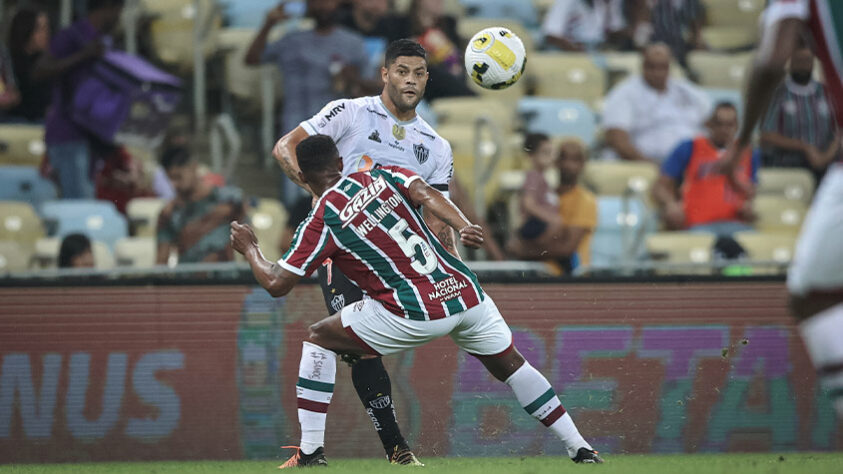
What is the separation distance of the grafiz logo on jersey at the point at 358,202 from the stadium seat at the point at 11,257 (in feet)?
16.2

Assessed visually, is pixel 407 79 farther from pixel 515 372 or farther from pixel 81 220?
pixel 81 220

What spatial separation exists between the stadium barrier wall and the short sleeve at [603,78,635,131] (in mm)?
3225

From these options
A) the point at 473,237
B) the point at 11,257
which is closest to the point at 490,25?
the point at 11,257

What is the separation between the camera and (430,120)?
1211 centimetres

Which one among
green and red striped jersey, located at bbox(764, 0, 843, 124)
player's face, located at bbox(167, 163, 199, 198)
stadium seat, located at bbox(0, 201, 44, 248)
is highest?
green and red striped jersey, located at bbox(764, 0, 843, 124)

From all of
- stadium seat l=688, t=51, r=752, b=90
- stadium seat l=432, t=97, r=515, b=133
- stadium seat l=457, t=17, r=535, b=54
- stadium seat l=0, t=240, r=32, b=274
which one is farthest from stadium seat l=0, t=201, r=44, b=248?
stadium seat l=688, t=51, r=752, b=90

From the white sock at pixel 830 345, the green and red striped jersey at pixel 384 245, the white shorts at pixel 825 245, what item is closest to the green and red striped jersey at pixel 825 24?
the white shorts at pixel 825 245

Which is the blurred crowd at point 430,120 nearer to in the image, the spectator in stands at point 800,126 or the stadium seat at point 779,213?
the spectator in stands at point 800,126

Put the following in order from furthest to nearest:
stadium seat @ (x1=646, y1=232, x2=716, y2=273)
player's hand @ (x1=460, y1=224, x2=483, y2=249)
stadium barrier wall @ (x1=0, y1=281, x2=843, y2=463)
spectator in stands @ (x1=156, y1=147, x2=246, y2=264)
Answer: stadium seat @ (x1=646, y1=232, x2=716, y2=273), spectator in stands @ (x1=156, y1=147, x2=246, y2=264), stadium barrier wall @ (x1=0, y1=281, x2=843, y2=463), player's hand @ (x1=460, y1=224, x2=483, y2=249)

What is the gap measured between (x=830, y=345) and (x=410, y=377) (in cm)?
500

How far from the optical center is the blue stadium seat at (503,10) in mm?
13984

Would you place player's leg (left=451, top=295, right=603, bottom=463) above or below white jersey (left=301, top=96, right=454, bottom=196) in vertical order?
below

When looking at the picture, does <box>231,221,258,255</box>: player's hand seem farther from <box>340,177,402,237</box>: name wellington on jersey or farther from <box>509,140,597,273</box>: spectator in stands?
<box>509,140,597,273</box>: spectator in stands

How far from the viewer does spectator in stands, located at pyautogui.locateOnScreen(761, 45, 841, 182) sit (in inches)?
488
